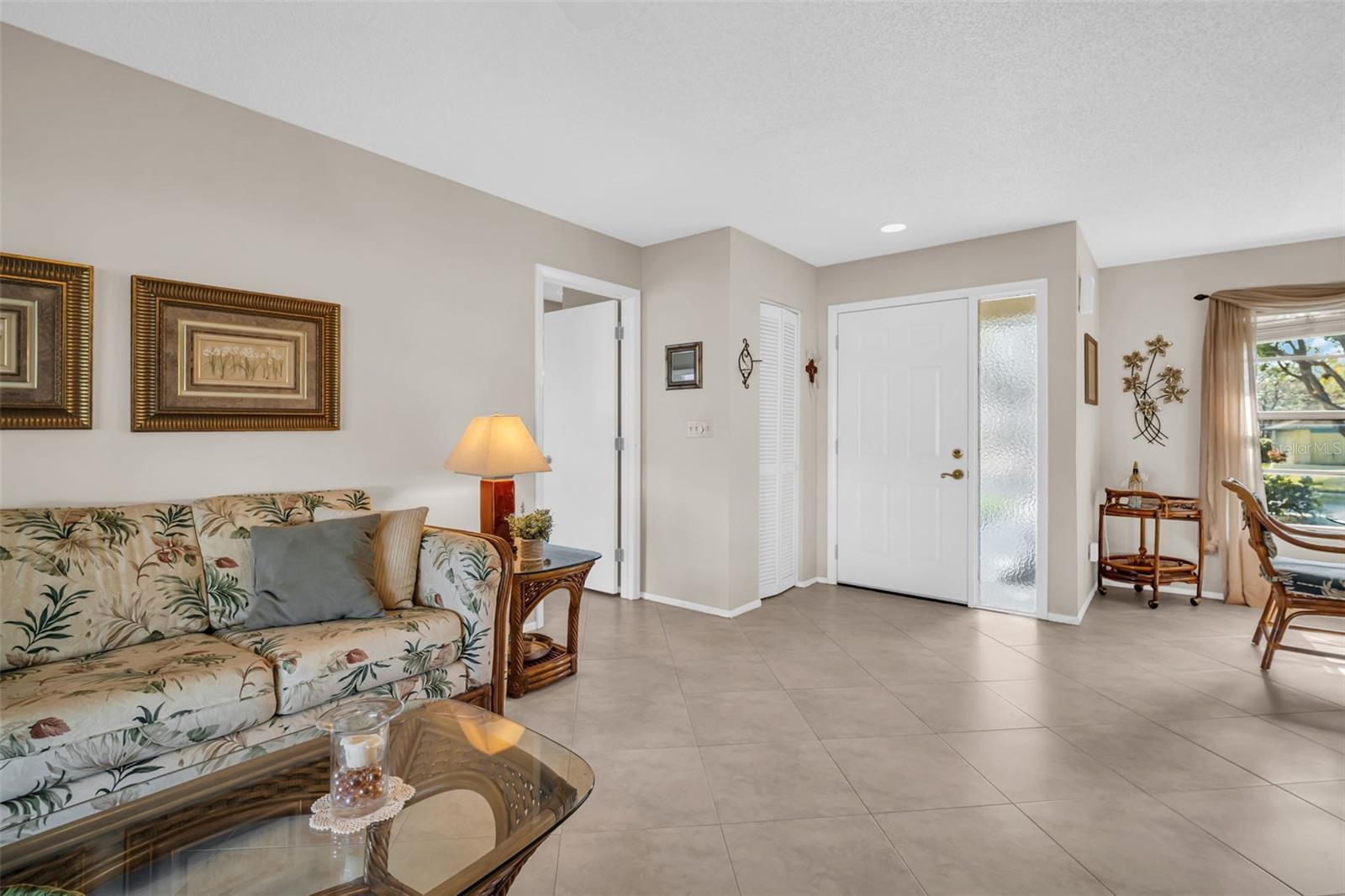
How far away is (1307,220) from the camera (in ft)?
12.6

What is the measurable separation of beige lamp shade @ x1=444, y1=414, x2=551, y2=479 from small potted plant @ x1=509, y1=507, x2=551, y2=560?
22 centimetres

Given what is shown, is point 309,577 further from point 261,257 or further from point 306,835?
point 261,257

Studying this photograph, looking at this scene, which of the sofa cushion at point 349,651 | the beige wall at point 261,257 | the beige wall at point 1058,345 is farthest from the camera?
the beige wall at point 1058,345

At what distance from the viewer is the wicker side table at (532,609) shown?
9.11 ft

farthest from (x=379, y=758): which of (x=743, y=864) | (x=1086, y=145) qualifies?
(x=1086, y=145)

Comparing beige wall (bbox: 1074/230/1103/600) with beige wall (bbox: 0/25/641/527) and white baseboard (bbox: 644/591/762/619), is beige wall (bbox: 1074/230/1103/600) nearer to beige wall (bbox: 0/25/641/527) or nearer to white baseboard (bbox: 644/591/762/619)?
white baseboard (bbox: 644/591/762/619)

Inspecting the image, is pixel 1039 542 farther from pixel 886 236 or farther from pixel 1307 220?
pixel 1307 220

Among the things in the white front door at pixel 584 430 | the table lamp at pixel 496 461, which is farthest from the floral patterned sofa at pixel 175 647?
the white front door at pixel 584 430

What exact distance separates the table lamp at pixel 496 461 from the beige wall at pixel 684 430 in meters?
1.35

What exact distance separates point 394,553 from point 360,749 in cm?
142

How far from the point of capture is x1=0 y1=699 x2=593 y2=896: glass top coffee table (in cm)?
107

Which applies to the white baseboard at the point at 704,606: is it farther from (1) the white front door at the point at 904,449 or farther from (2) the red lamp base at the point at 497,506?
(2) the red lamp base at the point at 497,506

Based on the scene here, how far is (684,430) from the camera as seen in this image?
4191mm

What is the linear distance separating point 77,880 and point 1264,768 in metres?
3.28
